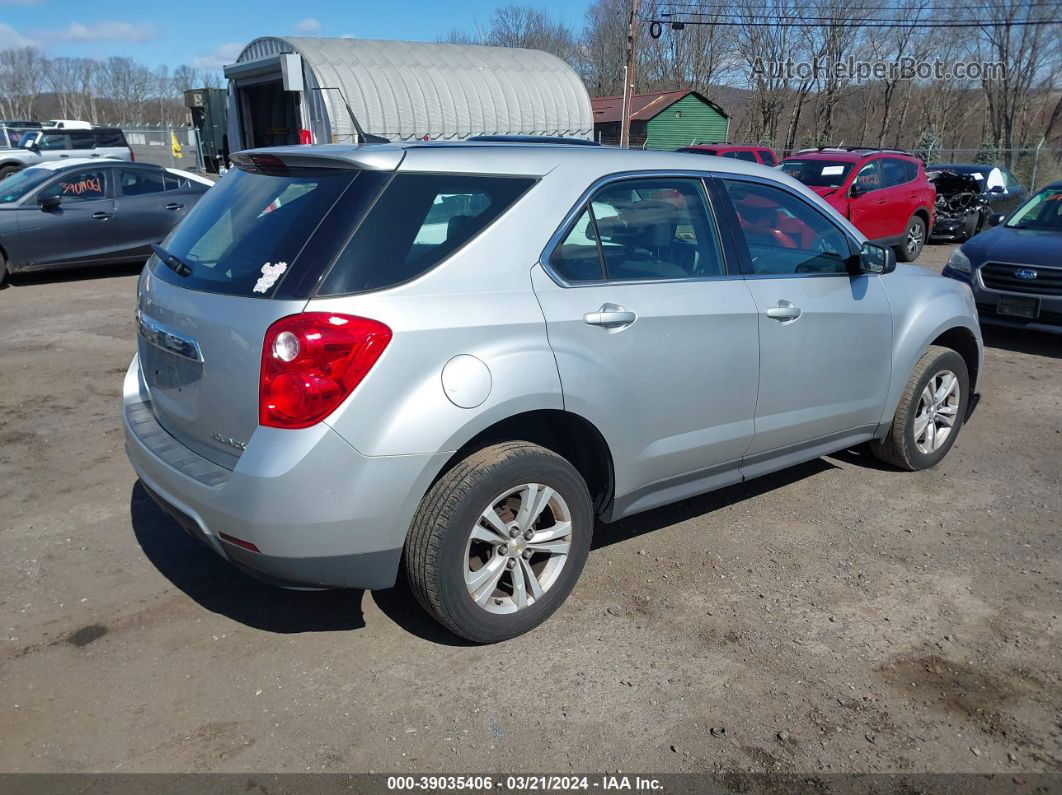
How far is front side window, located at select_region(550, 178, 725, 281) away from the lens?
3.35 m

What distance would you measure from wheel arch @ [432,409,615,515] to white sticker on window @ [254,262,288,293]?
2.79 ft

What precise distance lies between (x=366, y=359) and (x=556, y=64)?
77.8 feet

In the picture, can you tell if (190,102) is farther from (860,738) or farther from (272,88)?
(860,738)

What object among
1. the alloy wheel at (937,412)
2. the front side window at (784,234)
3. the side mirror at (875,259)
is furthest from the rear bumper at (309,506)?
the alloy wheel at (937,412)

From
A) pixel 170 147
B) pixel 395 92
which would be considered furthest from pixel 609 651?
pixel 170 147

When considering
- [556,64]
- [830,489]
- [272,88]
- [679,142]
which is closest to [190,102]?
[272,88]

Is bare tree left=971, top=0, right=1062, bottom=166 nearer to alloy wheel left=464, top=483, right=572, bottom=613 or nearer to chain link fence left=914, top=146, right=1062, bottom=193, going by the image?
chain link fence left=914, top=146, right=1062, bottom=193

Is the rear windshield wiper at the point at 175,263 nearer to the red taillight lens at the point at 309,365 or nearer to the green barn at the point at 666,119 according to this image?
the red taillight lens at the point at 309,365

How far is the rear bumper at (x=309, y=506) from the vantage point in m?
2.71

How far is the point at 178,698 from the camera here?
9.70 feet

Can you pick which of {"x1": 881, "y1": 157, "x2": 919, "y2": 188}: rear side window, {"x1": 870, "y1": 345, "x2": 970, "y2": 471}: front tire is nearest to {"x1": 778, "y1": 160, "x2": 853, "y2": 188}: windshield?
{"x1": 881, "y1": 157, "x2": 919, "y2": 188}: rear side window

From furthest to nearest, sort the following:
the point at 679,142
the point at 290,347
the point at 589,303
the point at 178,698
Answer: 1. the point at 679,142
2. the point at 589,303
3. the point at 178,698
4. the point at 290,347

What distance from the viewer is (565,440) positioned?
3.49 metres

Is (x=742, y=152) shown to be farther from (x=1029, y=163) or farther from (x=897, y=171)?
(x=1029, y=163)
